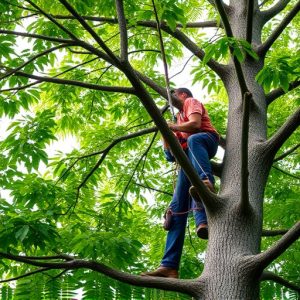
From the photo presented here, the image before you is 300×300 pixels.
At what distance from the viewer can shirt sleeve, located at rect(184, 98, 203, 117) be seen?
3950 millimetres

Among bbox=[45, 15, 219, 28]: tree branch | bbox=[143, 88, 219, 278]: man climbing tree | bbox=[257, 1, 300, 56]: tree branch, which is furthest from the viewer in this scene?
bbox=[45, 15, 219, 28]: tree branch

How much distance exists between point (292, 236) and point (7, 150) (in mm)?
3041

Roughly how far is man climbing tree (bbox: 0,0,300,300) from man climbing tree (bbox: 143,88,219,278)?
0.12 m

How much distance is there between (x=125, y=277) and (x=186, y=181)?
3.93 feet

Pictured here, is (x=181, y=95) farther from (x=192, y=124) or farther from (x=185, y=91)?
(x=192, y=124)

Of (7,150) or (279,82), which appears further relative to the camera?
(7,150)

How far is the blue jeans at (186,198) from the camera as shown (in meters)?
3.68

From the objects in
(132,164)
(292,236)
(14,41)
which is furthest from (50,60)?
(292,236)

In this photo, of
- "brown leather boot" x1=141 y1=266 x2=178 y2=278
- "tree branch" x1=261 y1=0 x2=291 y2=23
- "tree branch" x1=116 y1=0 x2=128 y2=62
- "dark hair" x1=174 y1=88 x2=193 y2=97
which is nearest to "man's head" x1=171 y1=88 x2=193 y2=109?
"dark hair" x1=174 y1=88 x2=193 y2=97

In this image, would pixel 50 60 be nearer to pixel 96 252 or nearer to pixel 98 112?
pixel 98 112

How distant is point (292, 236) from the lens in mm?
2752

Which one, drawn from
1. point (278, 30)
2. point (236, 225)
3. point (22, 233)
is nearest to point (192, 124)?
point (236, 225)

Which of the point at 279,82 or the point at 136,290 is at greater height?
the point at 279,82

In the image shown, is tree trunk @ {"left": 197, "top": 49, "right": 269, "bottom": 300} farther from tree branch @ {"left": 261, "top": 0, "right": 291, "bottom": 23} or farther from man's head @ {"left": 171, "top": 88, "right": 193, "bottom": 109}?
tree branch @ {"left": 261, "top": 0, "right": 291, "bottom": 23}
